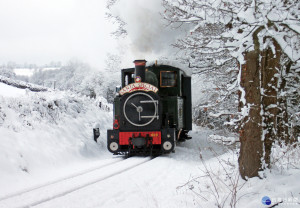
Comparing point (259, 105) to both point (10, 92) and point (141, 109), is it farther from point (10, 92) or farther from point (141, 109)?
point (10, 92)

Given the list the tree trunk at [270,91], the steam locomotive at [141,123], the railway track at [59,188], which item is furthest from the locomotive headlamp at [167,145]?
the tree trunk at [270,91]

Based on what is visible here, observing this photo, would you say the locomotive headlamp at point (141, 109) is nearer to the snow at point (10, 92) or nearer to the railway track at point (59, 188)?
the railway track at point (59, 188)

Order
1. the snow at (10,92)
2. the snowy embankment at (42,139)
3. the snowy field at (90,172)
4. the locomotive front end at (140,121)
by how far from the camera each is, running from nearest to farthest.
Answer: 1. the snowy field at (90,172)
2. the snowy embankment at (42,139)
3. the locomotive front end at (140,121)
4. the snow at (10,92)

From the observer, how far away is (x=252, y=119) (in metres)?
4.67

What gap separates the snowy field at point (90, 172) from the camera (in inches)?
176

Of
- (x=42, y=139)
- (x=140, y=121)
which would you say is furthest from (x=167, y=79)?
(x=42, y=139)

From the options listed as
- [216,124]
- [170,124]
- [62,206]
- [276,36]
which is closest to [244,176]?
[276,36]

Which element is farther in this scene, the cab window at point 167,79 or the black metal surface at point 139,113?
the cab window at point 167,79

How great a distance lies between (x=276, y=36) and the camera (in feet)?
13.1

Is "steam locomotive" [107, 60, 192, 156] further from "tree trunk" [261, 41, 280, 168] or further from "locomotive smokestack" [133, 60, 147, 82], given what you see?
"tree trunk" [261, 41, 280, 168]

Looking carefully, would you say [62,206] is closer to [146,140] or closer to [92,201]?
[92,201]

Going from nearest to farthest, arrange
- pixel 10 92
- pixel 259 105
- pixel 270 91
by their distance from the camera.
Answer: pixel 259 105
pixel 270 91
pixel 10 92

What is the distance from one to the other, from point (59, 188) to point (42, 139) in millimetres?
3794

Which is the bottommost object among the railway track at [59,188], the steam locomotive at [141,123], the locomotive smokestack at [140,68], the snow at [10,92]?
the railway track at [59,188]
